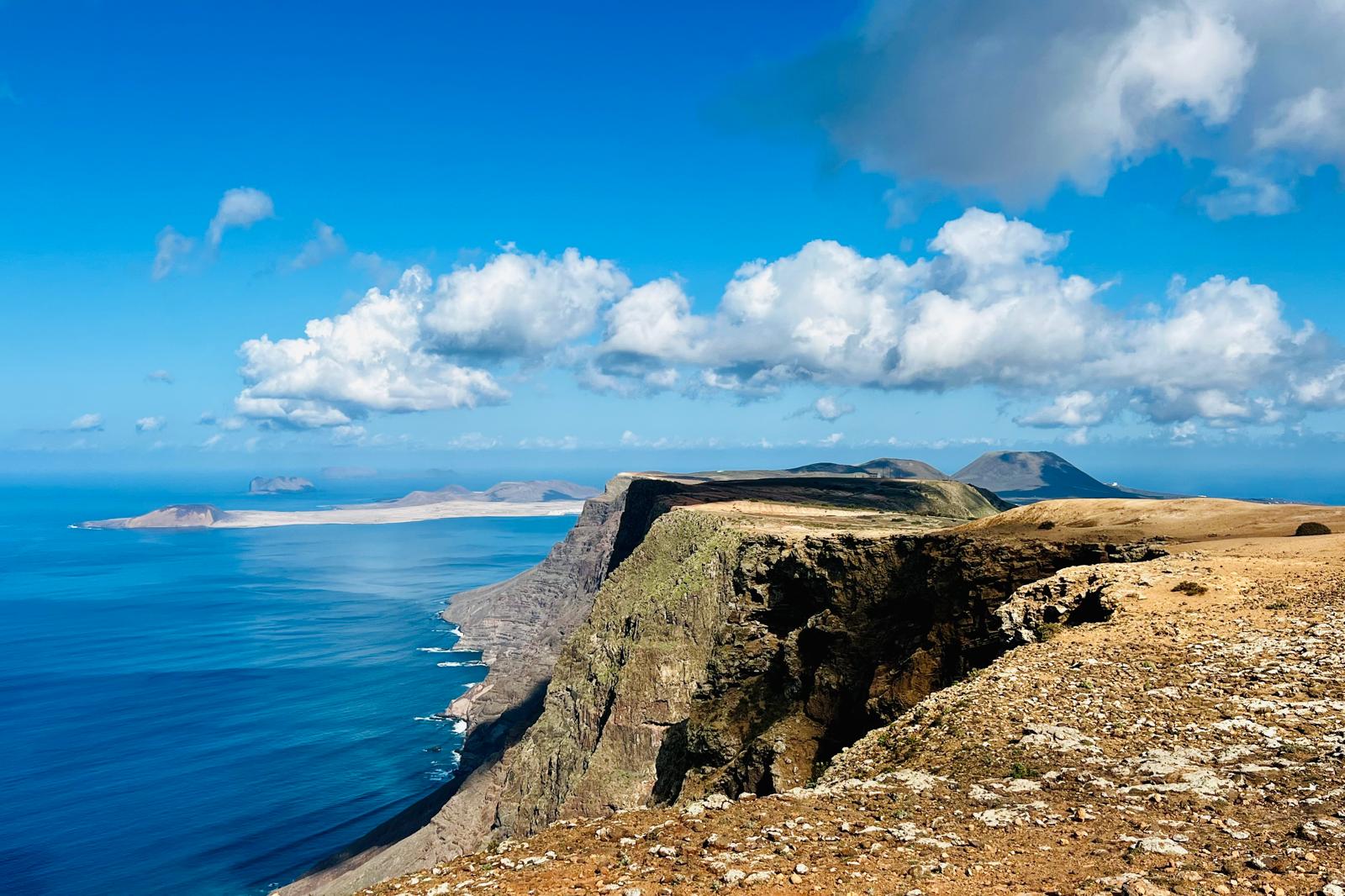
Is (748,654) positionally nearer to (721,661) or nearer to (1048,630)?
(721,661)

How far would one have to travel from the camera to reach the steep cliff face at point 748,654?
32062 mm

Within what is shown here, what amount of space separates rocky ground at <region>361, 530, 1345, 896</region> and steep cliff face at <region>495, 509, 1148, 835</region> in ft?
21.9

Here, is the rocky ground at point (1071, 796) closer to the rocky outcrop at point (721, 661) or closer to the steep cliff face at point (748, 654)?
the steep cliff face at point (748, 654)

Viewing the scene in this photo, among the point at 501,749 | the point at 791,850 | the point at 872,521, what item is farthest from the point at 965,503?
the point at 791,850

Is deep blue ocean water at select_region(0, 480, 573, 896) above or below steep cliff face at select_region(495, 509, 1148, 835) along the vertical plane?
below

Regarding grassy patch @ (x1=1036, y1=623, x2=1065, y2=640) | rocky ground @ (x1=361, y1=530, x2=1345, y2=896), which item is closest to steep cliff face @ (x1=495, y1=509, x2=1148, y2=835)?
grassy patch @ (x1=1036, y1=623, x2=1065, y2=640)

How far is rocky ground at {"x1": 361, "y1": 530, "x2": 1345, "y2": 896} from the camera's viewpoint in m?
11.9

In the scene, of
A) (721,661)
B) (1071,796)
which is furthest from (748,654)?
(1071,796)

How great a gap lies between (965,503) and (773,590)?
10771cm

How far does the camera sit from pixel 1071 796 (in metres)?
14.7

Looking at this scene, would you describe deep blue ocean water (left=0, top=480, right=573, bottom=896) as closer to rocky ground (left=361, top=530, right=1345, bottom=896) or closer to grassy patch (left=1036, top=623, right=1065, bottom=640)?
rocky ground (left=361, top=530, right=1345, bottom=896)

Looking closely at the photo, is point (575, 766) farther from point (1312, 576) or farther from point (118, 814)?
point (118, 814)

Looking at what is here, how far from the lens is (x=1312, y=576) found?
24656 millimetres

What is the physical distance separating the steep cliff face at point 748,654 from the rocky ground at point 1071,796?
6.67 meters
